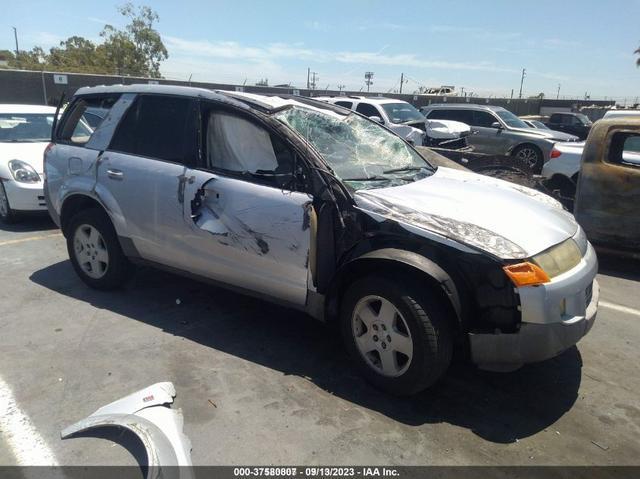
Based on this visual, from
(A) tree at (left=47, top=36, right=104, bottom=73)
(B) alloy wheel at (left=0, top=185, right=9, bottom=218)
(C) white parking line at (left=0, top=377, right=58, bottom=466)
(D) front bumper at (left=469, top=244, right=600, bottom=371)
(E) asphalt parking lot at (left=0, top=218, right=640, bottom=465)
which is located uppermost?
(A) tree at (left=47, top=36, right=104, bottom=73)

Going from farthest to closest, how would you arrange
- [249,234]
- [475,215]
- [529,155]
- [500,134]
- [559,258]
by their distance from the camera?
[500,134]
[529,155]
[249,234]
[475,215]
[559,258]

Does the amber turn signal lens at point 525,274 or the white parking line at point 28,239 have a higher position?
the amber turn signal lens at point 525,274

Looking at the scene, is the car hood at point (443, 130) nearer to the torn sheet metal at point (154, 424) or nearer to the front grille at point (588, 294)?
the front grille at point (588, 294)

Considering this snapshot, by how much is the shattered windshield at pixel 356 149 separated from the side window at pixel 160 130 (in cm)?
79

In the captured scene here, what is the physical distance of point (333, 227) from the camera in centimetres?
324

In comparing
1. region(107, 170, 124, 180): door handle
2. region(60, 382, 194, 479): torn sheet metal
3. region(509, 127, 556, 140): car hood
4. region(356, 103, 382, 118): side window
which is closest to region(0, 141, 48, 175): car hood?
region(107, 170, 124, 180): door handle

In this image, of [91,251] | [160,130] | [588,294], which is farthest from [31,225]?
[588,294]

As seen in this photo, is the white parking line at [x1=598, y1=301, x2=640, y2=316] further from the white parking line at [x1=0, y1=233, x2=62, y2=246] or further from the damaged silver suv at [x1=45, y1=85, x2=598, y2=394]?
the white parking line at [x1=0, y1=233, x2=62, y2=246]

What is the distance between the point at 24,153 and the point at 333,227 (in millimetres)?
5815

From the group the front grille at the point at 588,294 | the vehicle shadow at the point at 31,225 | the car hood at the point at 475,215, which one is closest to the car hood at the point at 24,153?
the vehicle shadow at the point at 31,225

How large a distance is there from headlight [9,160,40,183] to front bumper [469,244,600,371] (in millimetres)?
6298

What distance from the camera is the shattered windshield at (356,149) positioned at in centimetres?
352

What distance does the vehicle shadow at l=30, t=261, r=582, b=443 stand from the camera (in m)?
3.02

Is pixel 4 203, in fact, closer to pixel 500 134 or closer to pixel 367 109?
pixel 367 109
